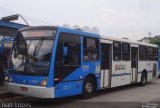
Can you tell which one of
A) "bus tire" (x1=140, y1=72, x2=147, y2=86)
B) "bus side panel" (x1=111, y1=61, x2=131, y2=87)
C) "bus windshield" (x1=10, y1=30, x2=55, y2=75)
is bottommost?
"bus tire" (x1=140, y1=72, x2=147, y2=86)

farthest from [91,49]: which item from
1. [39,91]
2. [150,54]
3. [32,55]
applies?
[150,54]

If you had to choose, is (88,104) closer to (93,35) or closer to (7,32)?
(93,35)

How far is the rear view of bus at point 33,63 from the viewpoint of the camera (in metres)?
9.91

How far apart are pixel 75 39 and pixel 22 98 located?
325 centimetres

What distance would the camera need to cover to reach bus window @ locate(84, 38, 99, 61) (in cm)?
1212

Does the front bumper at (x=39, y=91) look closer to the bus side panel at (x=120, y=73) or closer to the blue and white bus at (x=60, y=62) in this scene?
the blue and white bus at (x=60, y=62)

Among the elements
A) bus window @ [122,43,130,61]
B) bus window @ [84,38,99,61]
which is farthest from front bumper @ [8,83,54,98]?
bus window @ [122,43,130,61]

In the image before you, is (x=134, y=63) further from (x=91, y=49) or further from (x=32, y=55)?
(x=32, y=55)

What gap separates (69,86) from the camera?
1079cm

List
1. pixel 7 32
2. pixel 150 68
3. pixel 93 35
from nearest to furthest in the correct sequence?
1. pixel 93 35
2. pixel 150 68
3. pixel 7 32

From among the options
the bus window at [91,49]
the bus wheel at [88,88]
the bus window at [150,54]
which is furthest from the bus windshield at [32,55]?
the bus window at [150,54]

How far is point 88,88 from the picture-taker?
12289mm

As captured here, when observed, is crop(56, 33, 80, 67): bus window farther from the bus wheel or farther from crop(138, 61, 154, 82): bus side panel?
crop(138, 61, 154, 82): bus side panel

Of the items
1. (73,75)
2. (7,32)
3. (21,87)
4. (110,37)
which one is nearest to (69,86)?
(73,75)
